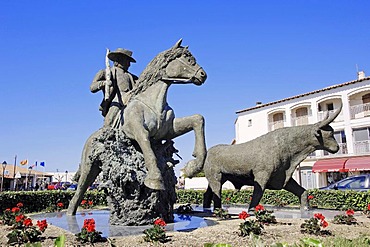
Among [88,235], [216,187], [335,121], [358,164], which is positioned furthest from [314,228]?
[335,121]

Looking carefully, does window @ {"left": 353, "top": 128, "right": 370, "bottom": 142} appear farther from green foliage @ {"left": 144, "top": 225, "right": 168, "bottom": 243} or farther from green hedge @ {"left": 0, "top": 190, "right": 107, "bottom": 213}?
green foliage @ {"left": 144, "top": 225, "right": 168, "bottom": 243}

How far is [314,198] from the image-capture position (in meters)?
13.4

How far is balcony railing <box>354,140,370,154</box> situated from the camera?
24.9 meters

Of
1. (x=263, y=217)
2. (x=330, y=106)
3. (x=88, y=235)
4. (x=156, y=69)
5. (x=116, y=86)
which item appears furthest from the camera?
(x=330, y=106)

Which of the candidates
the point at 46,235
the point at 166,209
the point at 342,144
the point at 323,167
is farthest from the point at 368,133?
the point at 46,235

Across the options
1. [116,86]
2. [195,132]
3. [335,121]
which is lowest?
[195,132]

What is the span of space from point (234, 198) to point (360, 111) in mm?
15935

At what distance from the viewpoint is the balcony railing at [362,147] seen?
24.9 m

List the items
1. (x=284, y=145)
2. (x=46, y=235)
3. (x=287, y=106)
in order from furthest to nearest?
1. (x=287, y=106)
2. (x=284, y=145)
3. (x=46, y=235)

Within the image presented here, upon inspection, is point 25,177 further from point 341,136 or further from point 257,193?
point 257,193

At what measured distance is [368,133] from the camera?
25.1 metres

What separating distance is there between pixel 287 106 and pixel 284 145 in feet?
72.6

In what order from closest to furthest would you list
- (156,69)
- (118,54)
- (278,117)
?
(156,69) < (118,54) < (278,117)

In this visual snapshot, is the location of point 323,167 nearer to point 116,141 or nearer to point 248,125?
point 248,125
